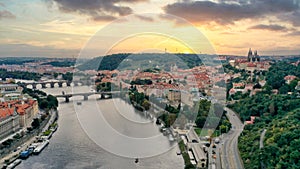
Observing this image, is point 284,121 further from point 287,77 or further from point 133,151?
point 287,77

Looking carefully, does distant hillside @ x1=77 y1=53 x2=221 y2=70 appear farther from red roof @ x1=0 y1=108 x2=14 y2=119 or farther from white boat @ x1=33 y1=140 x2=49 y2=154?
red roof @ x1=0 y1=108 x2=14 y2=119

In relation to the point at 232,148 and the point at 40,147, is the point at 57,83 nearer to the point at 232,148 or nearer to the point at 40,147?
the point at 40,147

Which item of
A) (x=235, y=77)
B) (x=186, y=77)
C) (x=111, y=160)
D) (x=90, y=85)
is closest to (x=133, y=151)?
(x=111, y=160)

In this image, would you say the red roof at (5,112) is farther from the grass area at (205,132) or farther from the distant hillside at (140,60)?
the grass area at (205,132)


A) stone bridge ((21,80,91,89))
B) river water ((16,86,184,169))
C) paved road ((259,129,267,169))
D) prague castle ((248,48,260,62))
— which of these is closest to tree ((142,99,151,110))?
river water ((16,86,184,169))

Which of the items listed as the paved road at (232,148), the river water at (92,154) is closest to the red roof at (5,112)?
the river water at (92,154)

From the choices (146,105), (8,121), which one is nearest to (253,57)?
(146,105)
